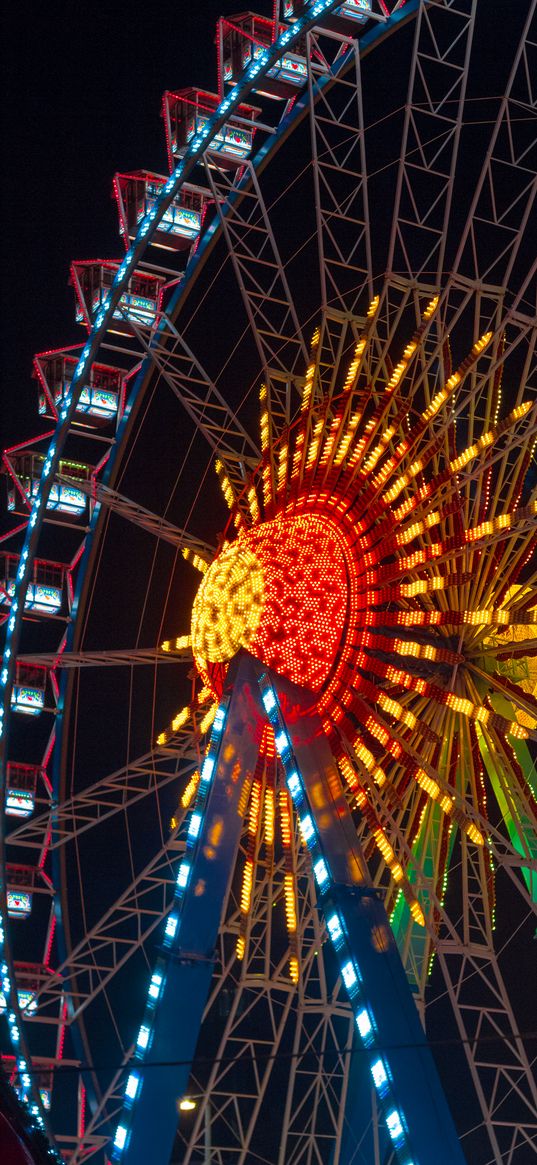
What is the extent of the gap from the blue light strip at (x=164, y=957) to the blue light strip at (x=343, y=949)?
92 cm

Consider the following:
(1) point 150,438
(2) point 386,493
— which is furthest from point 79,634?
(2) point 386,493

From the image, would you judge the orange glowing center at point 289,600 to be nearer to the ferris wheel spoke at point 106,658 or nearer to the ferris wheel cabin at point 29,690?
the ferris wheel spoke at point 106,658

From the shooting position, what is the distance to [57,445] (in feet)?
57.3

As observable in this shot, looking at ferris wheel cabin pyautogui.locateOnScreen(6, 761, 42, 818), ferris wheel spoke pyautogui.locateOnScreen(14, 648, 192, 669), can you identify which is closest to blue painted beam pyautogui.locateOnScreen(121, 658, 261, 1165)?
ferris wheel spoke pyautogui.locateOnScreen(14, 648, 192, 669)

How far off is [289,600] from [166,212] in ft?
21.5

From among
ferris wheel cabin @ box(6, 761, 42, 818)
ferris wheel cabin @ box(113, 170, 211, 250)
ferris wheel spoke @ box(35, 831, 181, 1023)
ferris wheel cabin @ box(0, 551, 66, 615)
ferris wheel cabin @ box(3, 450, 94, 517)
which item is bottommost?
ferris wheel spoke @ box(35, 831, 181, 1023)

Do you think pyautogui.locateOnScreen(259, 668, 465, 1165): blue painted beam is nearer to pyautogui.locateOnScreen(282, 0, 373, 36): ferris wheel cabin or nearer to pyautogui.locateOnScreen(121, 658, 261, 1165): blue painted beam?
pyautogui.locateOnScreen(121, 658, 261, 1165): blue painted beam

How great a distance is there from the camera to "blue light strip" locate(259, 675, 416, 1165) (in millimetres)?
11336

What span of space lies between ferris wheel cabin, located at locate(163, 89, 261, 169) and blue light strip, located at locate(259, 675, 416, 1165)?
7706mm

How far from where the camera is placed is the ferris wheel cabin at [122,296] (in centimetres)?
1952

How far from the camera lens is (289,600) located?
51.2 ft

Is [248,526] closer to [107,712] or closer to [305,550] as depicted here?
[305,550]

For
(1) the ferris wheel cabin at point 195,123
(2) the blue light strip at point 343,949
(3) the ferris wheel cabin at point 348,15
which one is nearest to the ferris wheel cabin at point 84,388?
(1) the ferris wheel cabin at point 195,123

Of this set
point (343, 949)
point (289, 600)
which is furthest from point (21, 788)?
point (343, 949)
